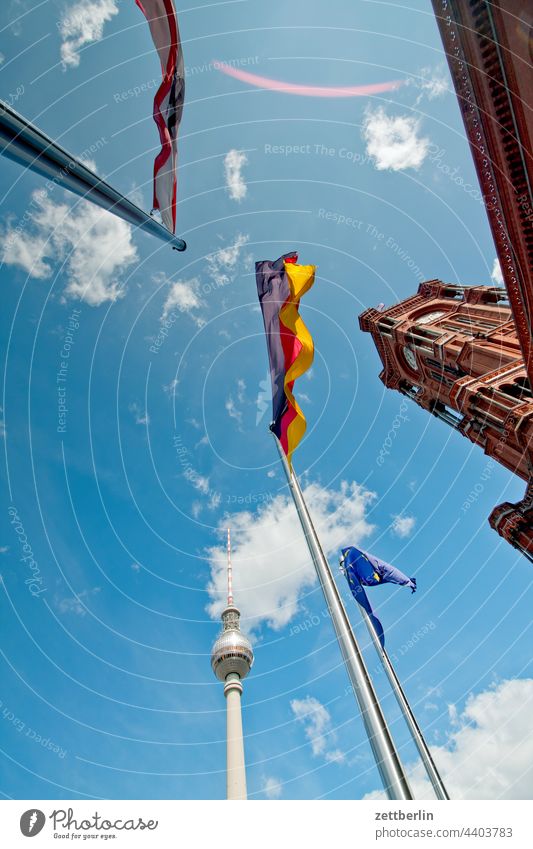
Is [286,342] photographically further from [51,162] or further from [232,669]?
[232,669]

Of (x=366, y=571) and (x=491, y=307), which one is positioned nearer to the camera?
(x=366, y=571)

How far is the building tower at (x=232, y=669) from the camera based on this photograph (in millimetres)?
49969

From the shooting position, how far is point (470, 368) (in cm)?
2845

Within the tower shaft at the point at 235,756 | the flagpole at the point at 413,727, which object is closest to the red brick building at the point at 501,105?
the flagpole at the point at 413,727

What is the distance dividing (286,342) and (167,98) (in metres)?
6.56

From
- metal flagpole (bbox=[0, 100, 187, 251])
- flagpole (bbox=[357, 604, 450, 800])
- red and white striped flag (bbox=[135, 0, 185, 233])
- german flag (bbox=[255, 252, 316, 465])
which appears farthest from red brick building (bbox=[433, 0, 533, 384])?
flagpole (bbox=[357, 604, 450, 800])

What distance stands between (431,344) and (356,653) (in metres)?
31.5

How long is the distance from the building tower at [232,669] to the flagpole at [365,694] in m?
48.9

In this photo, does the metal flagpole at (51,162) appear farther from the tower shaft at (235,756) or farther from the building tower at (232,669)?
the tower shaft at (235,756)

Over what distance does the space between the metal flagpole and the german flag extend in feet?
15.5

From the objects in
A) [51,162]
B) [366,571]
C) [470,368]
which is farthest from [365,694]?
[470,368]
